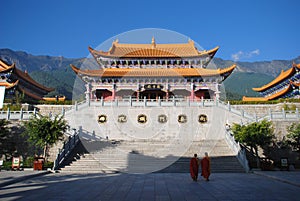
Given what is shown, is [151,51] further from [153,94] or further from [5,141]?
[5,141]

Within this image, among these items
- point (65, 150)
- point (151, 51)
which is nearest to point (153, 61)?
point (151, 51)

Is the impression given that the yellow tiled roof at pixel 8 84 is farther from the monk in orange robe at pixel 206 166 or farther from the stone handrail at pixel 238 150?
the monk in orange robe at pixel 206 166

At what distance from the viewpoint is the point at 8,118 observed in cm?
1862

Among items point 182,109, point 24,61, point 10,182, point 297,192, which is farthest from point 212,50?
point 24,61

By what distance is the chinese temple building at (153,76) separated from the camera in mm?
26641

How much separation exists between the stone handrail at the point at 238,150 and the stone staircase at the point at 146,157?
0.25m

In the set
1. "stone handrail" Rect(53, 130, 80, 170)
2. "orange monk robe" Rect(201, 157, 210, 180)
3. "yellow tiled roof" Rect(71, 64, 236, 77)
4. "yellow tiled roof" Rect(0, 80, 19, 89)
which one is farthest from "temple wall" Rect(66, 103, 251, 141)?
"orange monk robe" Rect(201, 157, 210, 180)

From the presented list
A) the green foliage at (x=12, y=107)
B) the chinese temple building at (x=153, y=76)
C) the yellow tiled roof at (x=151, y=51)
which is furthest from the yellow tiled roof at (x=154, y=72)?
the green foliage at (x=12, y=107)

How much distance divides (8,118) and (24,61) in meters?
201

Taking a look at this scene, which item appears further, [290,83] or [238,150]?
[290,83]

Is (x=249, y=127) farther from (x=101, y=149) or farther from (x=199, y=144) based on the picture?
(x=101, y=149)

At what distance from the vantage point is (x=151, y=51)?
3077cm

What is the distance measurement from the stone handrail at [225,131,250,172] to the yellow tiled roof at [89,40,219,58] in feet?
49.8

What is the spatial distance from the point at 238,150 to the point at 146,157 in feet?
18.8
